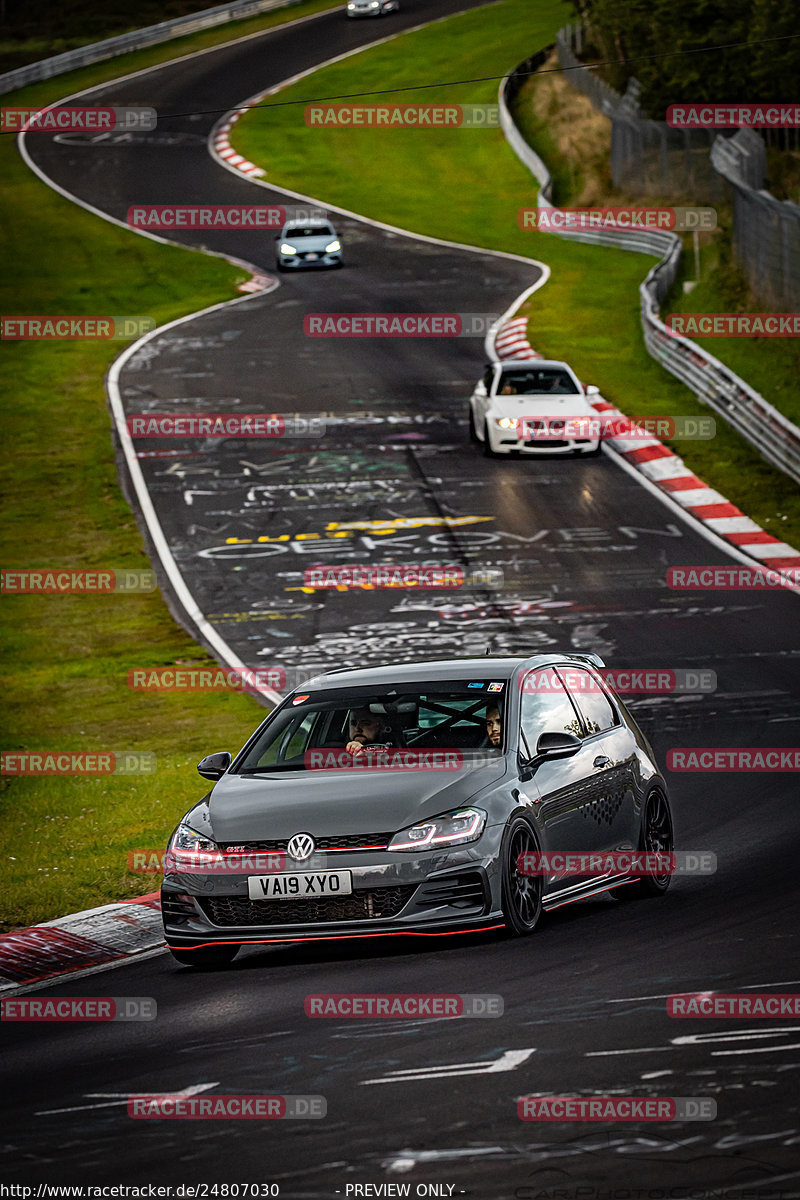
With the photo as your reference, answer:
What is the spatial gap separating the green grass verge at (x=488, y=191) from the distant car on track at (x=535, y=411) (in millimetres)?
1768

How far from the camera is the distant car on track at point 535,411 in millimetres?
30578

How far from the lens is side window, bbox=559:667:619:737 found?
432 inches

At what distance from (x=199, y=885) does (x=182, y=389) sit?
28.8 metres

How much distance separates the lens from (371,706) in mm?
10367

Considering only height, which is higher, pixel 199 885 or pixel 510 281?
pixel 199 885

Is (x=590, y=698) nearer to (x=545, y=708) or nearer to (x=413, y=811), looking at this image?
(x=545, y=708)

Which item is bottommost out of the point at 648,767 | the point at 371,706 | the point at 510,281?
the point at 510,281

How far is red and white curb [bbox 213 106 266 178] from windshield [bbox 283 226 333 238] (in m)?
13.0

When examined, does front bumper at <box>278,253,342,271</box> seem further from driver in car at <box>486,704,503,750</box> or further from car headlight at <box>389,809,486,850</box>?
car headlight at <box>389,809,486,850</box>

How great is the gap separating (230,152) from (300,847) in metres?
60.0


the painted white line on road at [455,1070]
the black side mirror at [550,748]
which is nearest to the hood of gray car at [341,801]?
the black side mirror at [550,748]

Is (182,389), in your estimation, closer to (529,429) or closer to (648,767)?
(529,429)

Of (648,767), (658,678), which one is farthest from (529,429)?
(648,767)

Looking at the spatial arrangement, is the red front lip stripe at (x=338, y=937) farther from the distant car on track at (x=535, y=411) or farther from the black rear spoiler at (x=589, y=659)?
the distant car on track at (x=535, y=411)
